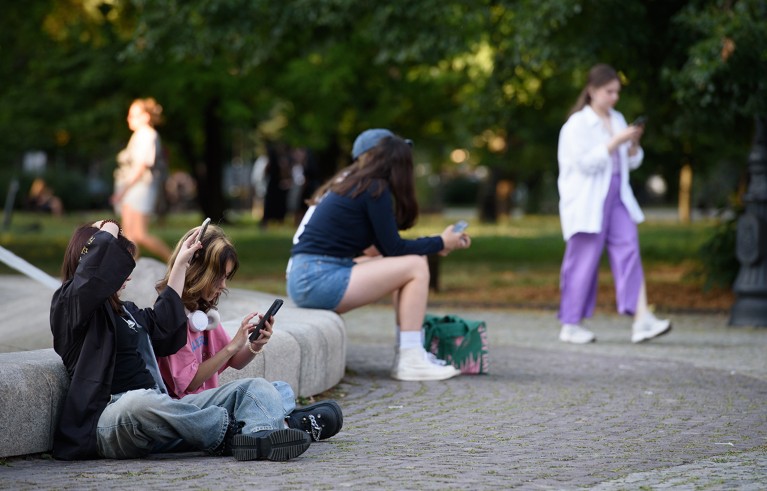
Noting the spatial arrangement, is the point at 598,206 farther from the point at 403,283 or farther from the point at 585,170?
the point at 403,283

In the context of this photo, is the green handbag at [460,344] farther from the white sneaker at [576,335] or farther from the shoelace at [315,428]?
the shoelace at [315,428]

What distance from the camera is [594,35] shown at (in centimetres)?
1445

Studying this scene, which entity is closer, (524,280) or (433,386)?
(433,386)

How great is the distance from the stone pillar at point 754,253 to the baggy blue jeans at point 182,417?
25.7ft

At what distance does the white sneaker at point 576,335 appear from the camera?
38.8 ft

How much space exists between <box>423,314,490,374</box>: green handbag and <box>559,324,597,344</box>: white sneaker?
7.95 ft

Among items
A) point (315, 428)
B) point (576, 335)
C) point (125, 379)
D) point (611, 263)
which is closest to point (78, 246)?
point (125, 379)

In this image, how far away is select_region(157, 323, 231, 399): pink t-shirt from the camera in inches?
255

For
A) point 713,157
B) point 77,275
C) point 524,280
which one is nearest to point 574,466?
point 77,275

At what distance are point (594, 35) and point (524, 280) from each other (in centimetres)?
500

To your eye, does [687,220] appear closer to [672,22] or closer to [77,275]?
[672,22]

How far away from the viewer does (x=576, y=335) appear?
38.8 feet

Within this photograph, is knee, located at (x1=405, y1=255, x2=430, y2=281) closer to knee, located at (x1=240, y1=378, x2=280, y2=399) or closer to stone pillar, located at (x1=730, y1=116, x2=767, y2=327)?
knee, located at (x1=240, y1=378, x2=280, y2=399)

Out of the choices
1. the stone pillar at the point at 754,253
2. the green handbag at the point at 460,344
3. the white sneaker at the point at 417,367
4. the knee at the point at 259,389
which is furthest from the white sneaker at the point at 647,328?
the knee at the point at 259,389
